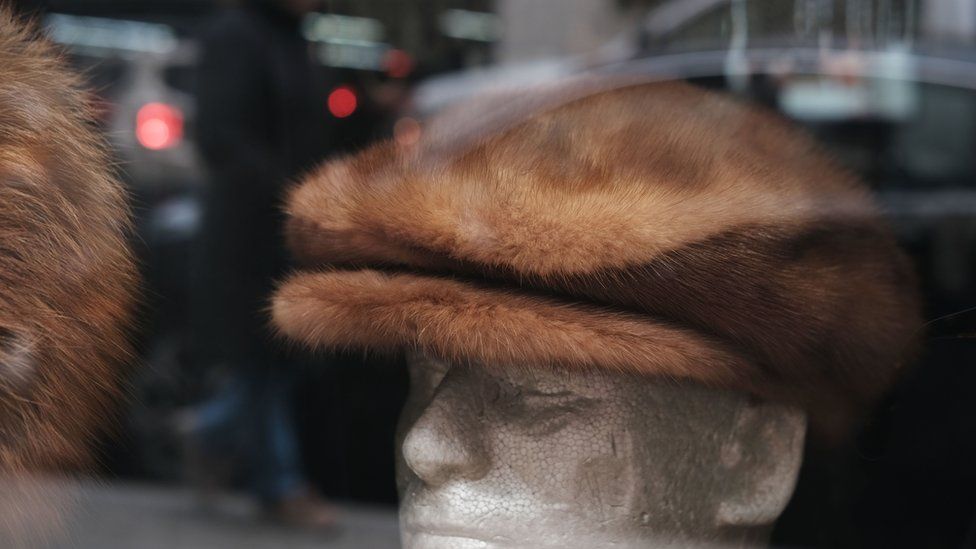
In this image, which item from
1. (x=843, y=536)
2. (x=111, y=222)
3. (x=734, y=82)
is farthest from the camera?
(x=734, y=82)

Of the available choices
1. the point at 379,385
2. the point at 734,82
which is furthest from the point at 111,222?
the point at 734,82

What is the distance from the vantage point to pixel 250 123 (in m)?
2.21

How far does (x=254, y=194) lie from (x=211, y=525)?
0.76m

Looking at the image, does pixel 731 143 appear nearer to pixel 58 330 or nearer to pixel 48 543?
pixel 58 330

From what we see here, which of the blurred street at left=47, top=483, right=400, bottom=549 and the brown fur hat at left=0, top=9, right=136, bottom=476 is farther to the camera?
the blurred street at left=47, top=483, right=400, bottom=549

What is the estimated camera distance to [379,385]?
1836 mm

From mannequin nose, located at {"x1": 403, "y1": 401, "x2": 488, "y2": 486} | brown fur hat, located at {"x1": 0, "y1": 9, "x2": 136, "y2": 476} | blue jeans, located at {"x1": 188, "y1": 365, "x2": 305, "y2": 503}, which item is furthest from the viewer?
blue jeans, located at {"x1": 188, "y1": 365, "x2": 305, "y2": 503}

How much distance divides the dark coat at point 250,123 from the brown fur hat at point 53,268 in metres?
0.97

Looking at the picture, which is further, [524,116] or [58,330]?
[524,116]

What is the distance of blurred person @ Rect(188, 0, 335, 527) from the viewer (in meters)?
2.16

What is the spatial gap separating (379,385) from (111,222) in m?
0.82

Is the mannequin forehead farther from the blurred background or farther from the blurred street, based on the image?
the blurred street

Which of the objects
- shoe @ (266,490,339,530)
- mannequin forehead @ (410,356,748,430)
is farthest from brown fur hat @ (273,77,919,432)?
shoe @ (266,490,339,530)

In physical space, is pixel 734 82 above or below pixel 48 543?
above
